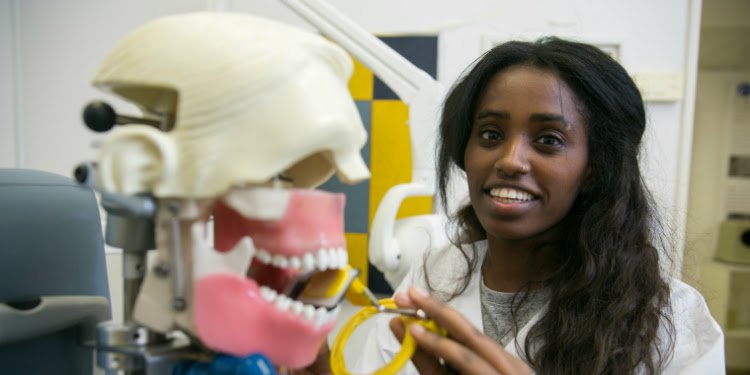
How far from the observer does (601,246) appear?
2.57ft

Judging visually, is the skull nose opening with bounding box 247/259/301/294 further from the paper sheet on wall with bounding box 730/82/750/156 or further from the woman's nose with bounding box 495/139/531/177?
the paper sheet on wall with bounding box 730/82/750/156

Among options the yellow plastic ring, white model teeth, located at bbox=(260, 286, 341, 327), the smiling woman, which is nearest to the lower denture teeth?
white model teeth, located at bbox=(260, 286, 341, 327)

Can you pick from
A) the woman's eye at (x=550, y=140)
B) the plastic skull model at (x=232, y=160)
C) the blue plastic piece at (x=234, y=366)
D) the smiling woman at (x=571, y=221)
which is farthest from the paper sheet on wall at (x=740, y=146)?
the blue plastic piece at (x=234, y=366)

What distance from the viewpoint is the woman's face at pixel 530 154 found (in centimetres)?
72

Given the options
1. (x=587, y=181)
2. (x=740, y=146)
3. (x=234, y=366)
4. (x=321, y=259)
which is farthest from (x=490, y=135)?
(x=740, y=146)

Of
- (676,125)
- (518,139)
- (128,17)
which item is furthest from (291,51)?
(676,125)

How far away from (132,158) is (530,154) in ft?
1.90

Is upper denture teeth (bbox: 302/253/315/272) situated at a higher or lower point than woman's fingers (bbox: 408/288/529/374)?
higher

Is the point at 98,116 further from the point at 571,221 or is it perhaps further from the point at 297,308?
the point at 571,221

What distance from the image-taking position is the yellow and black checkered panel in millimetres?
1384

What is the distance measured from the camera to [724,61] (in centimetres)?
199

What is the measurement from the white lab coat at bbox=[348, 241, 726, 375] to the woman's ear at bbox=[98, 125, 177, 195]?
0.65 metres

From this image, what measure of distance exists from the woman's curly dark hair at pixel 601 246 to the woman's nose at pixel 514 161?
14 centimetres

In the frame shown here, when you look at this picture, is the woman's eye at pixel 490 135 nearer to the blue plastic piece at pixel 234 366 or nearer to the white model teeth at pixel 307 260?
the white model teeth at pixel 307 260
